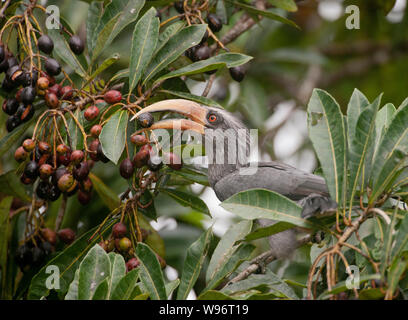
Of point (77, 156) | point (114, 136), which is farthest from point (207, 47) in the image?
point (77, 156)

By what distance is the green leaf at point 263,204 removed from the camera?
9.29 ft

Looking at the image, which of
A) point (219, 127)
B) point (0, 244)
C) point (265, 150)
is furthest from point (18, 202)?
point (265, 150)

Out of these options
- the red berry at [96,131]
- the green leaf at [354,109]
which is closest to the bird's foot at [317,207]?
the green leaf at [354,109]

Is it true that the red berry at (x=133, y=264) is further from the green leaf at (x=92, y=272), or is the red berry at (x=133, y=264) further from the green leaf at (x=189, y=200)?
the green leaf at (x=189, y=200)

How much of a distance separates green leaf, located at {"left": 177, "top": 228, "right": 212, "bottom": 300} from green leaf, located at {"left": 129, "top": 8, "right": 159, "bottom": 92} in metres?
0.93

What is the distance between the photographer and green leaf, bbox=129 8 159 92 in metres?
3.55

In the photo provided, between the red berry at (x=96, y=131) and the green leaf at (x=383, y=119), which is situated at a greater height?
the red berry at (x=96, y=131)

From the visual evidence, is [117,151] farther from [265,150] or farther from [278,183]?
[265,150]

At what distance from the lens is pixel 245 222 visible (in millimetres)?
3520

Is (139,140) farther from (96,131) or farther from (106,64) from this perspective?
(106,64)

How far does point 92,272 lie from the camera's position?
2.88 meters

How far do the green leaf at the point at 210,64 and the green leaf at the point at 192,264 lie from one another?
0.92m

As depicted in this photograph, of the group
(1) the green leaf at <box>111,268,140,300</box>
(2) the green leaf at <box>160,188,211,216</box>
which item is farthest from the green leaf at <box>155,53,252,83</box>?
(1) the green leaf at <box>111,268,140,300</box>
